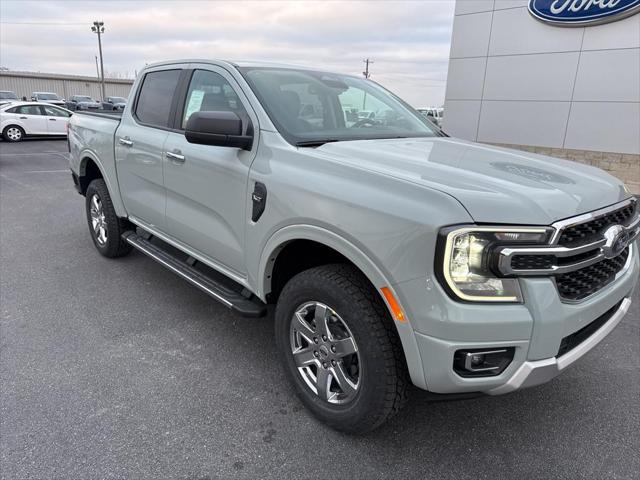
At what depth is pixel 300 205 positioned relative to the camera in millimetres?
2344

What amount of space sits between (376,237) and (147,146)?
2.47 m

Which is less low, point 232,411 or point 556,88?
point 556,88

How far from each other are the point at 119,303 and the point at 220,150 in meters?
1.83

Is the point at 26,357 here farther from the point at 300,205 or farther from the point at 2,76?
A: the point at 2,76

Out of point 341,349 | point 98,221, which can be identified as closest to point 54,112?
point 98,221

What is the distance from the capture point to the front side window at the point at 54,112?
18531 mm

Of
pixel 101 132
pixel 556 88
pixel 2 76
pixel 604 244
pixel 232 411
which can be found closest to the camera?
pixel 604 244

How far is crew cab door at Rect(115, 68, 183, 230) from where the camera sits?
3.65 meters

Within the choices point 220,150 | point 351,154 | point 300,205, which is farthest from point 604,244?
point 220,150

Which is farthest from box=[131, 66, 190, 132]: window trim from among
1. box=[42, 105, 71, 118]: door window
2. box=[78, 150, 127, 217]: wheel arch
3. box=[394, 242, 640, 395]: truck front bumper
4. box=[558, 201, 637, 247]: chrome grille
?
box=[42, 105, 71, 118]: door window

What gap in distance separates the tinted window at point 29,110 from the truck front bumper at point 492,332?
20.7m

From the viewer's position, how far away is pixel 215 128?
8.36ft

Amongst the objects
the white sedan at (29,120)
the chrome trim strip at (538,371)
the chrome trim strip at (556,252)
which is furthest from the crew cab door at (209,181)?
the white sedan at (29,120)

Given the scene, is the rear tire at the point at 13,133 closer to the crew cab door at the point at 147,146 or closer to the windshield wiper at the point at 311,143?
the crew cab door at the point at 147,146
